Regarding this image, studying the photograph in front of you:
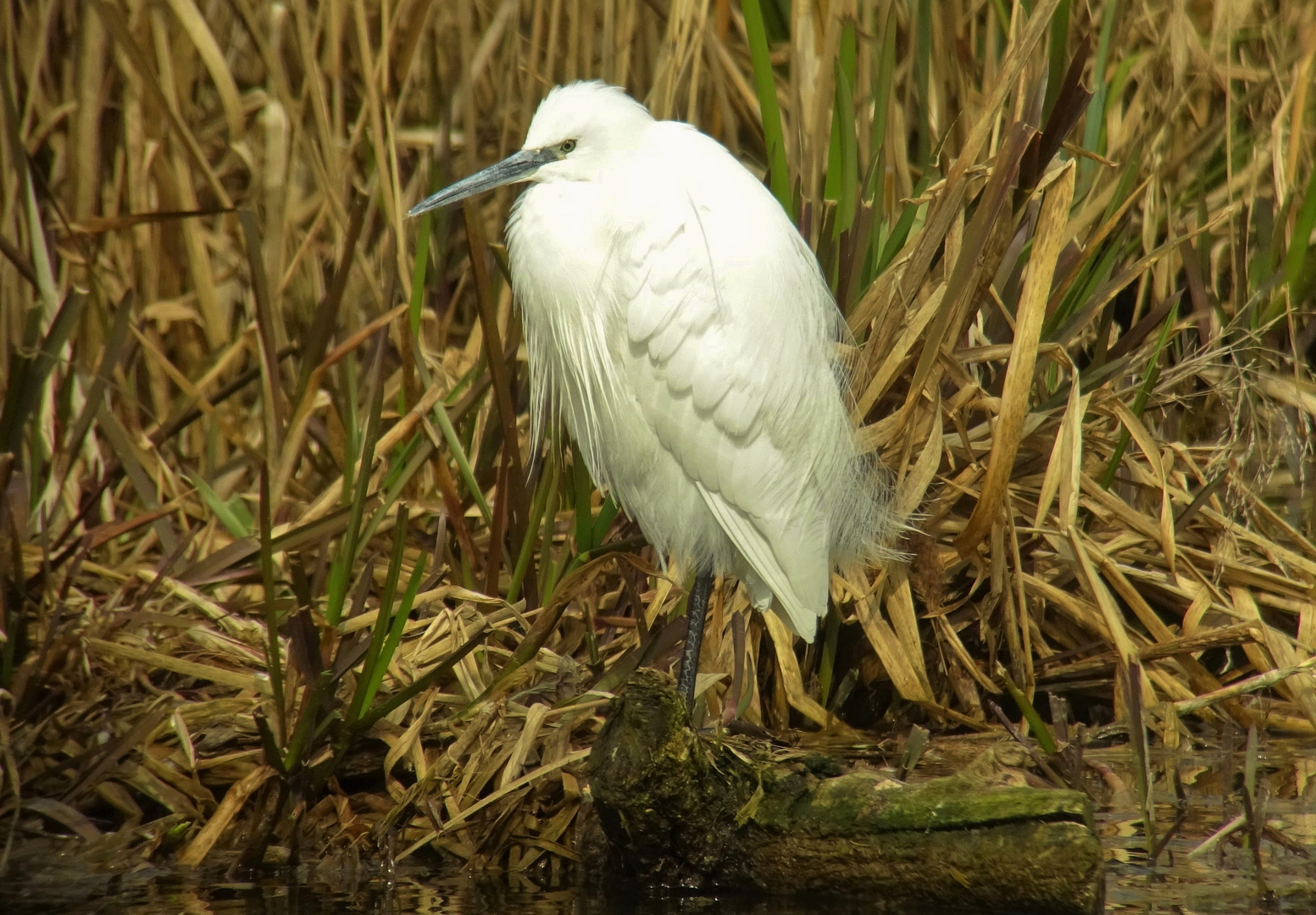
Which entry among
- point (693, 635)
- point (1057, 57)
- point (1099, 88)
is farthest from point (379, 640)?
point (1099, 88)

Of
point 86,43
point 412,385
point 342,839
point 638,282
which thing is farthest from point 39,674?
point 86,43

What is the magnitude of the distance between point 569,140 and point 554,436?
60 centimetres

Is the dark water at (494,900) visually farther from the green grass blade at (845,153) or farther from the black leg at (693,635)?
the green grass blade at (845,153)

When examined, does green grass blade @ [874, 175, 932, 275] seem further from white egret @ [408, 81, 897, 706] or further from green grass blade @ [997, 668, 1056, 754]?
green grass blade @ [997, 668, 1056, 754]

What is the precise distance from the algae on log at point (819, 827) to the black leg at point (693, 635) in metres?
0.26

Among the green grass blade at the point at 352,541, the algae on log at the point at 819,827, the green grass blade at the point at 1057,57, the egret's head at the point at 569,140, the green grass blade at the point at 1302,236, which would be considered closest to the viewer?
the algae on log at the point at 819,827

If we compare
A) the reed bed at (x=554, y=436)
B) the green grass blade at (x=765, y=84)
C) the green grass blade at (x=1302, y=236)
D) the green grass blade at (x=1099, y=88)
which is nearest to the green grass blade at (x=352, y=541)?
the reed bed at (x=554, y=436)

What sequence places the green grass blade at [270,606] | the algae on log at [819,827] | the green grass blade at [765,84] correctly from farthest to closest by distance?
the green grass blade at [765,84] < the green grass blade at [270,606] < the algae on log at [819,827]

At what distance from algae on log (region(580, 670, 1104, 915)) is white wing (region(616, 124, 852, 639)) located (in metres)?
0.42

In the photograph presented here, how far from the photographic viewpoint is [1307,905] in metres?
1.78

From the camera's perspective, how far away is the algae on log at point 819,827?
174 cm

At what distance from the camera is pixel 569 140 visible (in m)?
2.39

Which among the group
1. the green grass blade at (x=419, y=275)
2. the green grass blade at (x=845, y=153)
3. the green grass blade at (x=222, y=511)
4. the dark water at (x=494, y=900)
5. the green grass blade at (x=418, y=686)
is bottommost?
the dark water at (x=494, y=900)

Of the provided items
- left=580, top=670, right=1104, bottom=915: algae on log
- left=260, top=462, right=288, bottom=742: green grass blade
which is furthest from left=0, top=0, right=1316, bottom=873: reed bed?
left=580, top=670, right=1104, bottom=915: algae on log
